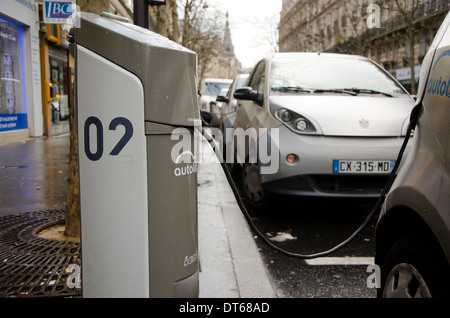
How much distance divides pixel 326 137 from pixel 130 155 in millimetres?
2870

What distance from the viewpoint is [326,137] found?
412cm

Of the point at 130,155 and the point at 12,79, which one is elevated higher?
the point at 12,79

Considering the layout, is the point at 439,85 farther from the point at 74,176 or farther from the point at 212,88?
the point at 212,88

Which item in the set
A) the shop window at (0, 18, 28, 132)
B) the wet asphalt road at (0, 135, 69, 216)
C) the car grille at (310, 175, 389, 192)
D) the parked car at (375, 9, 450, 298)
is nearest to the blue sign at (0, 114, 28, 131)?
the shop window at (0, 18, 28, 132)

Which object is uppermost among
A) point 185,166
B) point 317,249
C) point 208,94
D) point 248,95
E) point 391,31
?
point 391,31

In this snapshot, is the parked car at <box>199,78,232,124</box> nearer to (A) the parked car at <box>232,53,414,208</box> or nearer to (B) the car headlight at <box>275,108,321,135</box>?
(A) the parked car at <box>232,53,414,208</box>

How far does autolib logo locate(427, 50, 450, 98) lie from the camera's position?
1628 mm

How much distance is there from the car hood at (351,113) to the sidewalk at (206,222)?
123 centimetres

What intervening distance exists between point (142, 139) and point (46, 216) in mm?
3111

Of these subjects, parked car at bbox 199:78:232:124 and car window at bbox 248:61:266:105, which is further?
parked car at bbox 199:78:232:124

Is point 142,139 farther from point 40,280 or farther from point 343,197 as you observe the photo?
point 343,197

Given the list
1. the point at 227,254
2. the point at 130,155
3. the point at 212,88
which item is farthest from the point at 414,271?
the point at 212,88

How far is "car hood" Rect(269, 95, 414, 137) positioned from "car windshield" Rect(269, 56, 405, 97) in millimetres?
328

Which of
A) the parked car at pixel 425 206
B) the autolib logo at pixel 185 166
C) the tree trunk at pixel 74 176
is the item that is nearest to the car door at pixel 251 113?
the tree trunk at pixel 74 176
